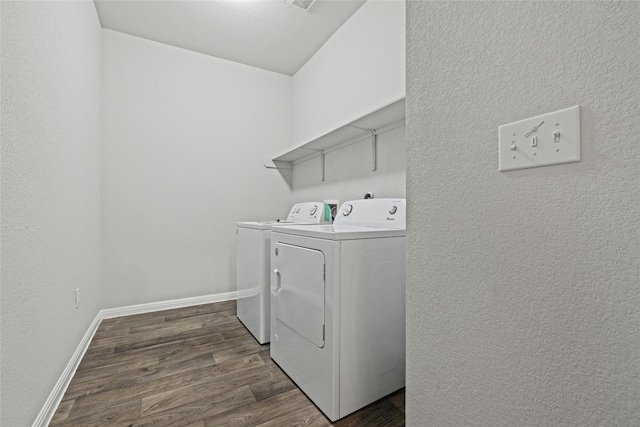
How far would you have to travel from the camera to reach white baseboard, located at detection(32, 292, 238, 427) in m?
1.25

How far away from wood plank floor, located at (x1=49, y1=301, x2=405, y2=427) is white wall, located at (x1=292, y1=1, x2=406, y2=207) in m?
1.37

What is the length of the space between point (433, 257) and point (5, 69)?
4.88 ft

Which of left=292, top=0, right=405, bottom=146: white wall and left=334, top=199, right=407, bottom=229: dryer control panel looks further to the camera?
left=292, top=0, right=405, bottom=146: white wall

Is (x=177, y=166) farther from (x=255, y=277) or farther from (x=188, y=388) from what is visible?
(x=188, y=388)

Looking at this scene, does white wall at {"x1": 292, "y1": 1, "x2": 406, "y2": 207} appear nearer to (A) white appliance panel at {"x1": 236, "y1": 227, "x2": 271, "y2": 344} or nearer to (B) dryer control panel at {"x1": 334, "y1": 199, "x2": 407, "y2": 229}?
(B) dryer control panel at {"x1": 334, "y1": 199, "x2": 407, "y2": 229}

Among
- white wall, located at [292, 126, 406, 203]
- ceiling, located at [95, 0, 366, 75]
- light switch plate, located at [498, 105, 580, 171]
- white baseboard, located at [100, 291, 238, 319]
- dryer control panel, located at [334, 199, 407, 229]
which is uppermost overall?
ceiling, located at [95, 0, 366, 75]

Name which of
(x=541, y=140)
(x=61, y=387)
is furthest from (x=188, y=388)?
(x=541, y=140)

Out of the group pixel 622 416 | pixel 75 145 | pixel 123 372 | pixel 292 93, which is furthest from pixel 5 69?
pixel 292 93

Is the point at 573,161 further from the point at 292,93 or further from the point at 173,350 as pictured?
the point at 292,93

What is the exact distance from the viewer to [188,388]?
150cm

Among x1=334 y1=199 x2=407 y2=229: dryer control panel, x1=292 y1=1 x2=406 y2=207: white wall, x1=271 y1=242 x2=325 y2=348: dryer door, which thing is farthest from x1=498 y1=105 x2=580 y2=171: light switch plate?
x1=292 y1=1 x2=406 y2=207: white wall

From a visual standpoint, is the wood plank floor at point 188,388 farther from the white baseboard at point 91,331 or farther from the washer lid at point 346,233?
the washer lid at point 346,233

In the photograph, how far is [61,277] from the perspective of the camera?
1.45m

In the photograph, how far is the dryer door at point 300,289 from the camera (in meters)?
1.34
